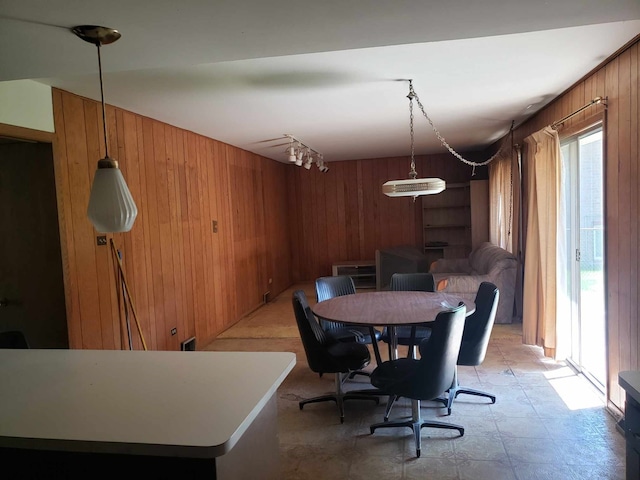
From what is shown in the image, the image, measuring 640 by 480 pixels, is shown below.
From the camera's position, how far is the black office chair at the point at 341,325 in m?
3.43

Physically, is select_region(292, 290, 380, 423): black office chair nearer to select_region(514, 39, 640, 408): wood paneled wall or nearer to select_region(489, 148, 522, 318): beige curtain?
select_region(514, 39, 640, 408): wood paneled wall

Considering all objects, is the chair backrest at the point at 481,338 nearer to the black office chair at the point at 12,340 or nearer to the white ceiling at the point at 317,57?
the white ceiling at the point at 317,57

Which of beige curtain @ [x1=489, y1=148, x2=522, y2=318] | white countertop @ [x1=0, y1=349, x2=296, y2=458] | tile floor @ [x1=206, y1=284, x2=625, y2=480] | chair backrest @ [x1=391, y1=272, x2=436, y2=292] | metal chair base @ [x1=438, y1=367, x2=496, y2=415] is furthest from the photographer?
beige curtain @ [x1=489, y1=148, x2=522, y2=318]

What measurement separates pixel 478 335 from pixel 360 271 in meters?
4.79

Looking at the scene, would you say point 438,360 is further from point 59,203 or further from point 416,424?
point 59,203

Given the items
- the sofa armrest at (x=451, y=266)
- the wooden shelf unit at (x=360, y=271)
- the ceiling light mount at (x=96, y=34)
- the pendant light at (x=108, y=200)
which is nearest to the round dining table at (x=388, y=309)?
the pendant light at (x=108, y=200)

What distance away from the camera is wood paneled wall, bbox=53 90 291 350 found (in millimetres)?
3029

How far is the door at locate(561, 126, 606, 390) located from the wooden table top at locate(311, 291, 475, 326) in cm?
116

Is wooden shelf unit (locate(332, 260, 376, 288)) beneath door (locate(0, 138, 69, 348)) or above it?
beneath

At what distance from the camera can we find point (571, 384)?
333 centimetres

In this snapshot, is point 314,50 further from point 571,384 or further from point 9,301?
point 571,384

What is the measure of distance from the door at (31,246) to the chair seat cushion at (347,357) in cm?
184

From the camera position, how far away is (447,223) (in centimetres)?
767

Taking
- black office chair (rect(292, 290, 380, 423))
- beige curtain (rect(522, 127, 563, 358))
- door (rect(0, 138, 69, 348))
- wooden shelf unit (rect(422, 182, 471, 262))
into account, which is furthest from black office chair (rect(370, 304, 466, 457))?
wooden shelf unit (rect(422, 182, 471, 262))
